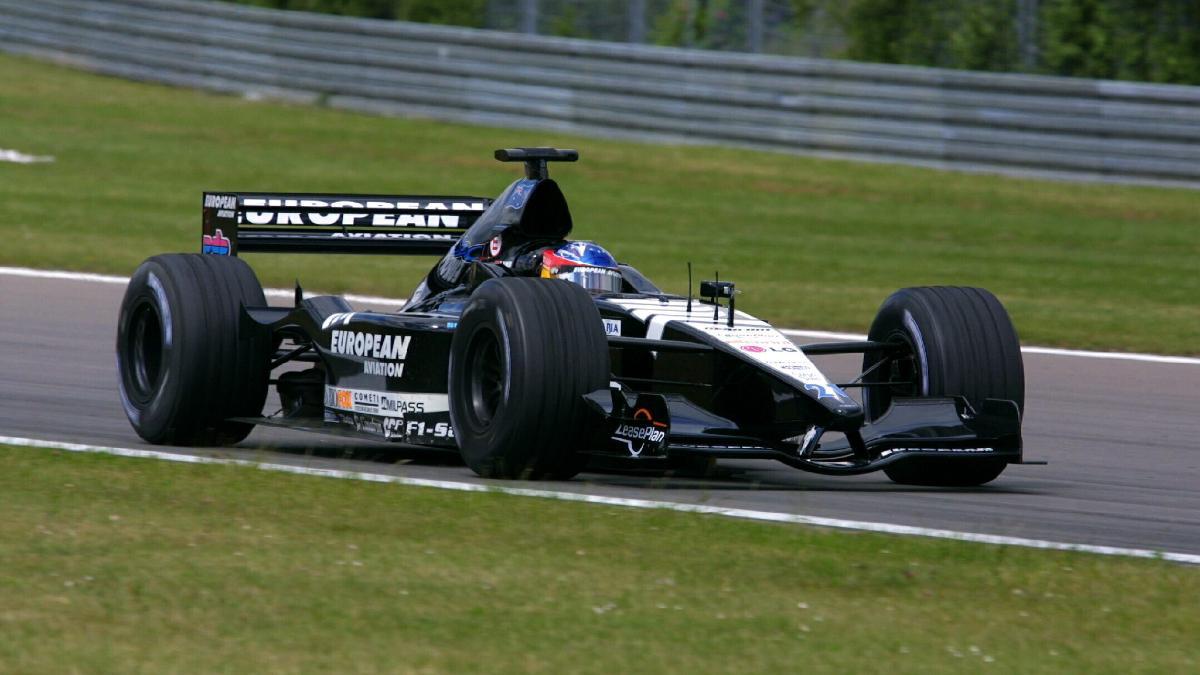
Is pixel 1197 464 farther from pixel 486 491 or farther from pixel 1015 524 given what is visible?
pixel 486 491

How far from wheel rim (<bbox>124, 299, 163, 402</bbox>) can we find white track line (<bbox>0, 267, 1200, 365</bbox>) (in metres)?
4.62

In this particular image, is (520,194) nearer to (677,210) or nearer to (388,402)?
(388,402)

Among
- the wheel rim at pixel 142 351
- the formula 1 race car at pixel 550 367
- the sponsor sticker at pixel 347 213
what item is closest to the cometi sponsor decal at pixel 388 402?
the formula 1 race car at pixel 550 367

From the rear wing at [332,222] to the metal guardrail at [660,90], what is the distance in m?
11.9

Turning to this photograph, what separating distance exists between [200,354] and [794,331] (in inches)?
223

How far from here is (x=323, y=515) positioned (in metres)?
7.00

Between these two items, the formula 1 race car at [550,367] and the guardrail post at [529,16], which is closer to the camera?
the formula 1 race car at [550,367]

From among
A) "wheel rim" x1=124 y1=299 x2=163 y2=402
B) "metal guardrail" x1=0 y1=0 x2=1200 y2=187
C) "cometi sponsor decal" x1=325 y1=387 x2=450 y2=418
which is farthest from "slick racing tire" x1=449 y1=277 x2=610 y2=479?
"metal guardrail" x1=0 y1=0 x2=1200 y2=187

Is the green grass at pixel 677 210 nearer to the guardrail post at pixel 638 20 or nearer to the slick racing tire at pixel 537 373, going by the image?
the guardrail post at pixel 638 20

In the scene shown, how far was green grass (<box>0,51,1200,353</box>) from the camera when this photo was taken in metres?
15.7

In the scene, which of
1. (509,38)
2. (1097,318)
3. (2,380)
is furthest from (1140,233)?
(2,380)

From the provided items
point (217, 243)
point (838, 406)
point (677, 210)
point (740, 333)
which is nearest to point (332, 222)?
point (217, 243)

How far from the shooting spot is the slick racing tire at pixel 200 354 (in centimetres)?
893

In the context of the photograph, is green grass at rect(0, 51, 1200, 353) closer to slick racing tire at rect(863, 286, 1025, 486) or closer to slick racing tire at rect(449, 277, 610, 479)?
slick racing tire at rect(863, 286, 1025, 486)
